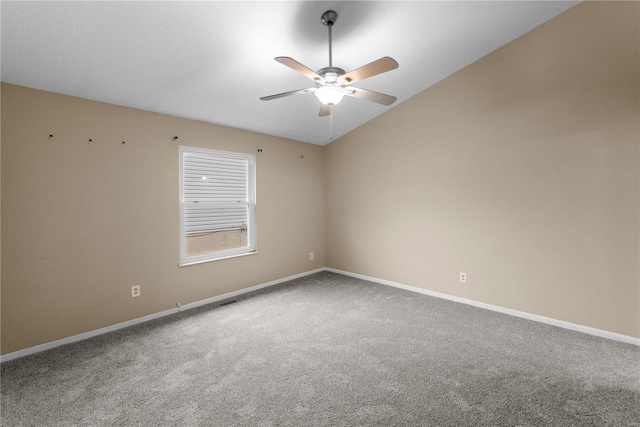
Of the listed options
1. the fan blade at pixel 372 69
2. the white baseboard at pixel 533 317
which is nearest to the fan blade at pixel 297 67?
the fan blade at pixel 372 69

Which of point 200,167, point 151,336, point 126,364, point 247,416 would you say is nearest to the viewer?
point 247,416

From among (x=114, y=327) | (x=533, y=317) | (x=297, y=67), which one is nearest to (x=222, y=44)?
(x=297, y=67)

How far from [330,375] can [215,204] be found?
264cm

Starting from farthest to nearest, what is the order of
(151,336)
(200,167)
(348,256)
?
(348,256) < (200,167) < (151,336)

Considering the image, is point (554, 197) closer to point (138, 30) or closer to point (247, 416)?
point (247, 416)

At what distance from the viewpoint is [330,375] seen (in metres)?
2.13

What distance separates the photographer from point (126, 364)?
2305mm

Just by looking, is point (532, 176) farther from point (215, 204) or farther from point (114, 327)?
point (114, 327)

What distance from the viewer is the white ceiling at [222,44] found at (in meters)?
2.01

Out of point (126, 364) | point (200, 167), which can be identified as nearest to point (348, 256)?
point (200, 167)

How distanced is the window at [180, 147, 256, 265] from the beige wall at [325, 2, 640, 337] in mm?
2103

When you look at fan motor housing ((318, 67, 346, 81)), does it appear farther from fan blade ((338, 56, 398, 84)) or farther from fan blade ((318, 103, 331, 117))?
fan blade ((318, 103, 331, 117))

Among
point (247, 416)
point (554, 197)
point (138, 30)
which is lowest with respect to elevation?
point (247, 416)

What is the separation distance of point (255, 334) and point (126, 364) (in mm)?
1076
